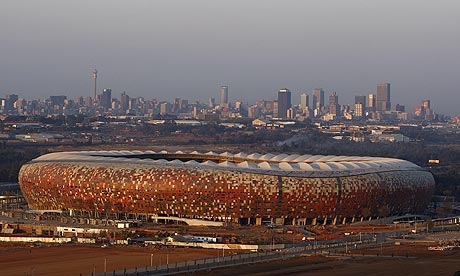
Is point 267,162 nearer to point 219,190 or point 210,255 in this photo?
point 219,190

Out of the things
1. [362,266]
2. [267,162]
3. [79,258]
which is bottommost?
[79,258]

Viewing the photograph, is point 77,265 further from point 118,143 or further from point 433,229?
point 118,143

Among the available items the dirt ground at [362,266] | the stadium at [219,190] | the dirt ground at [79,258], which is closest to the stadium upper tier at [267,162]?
the stadium at [219,190]

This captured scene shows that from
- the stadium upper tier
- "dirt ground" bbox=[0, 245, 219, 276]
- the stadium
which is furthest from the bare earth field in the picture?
the stadium upper tier

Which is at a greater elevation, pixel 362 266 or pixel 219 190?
pixel 219 190

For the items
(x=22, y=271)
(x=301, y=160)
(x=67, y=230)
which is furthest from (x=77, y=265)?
(x=301, y=160)

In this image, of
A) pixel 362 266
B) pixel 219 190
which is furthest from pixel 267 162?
pixel 362 266

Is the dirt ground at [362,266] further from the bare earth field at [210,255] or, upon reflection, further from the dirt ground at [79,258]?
the dirt ground at [79,258]
